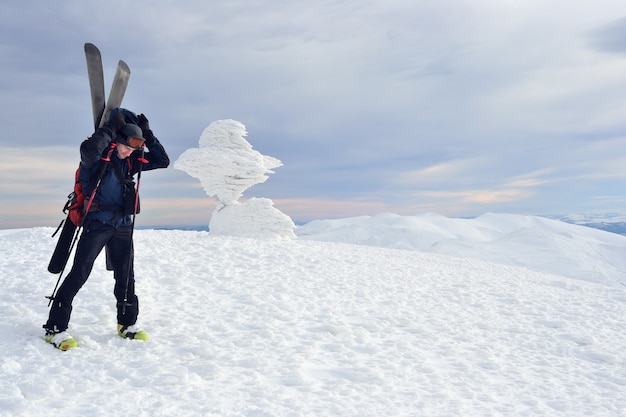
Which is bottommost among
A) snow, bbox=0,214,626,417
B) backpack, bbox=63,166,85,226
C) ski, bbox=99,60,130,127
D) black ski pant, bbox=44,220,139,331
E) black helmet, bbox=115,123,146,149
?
snow, bbox=0,214,626,417

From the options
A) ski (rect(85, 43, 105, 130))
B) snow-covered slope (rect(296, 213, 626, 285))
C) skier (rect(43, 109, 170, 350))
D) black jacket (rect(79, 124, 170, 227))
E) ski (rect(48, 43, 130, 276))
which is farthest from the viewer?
snow-covered slope (rect(296, 213, 626, 285))

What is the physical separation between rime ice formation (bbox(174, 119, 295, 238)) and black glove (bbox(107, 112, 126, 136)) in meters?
11.0

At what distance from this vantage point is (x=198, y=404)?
15.3 ft

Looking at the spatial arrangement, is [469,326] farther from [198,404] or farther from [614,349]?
[198,404]

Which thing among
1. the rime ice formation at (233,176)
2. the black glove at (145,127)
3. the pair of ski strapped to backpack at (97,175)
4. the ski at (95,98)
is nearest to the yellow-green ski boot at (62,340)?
the pair of ski strapped to backpack at (97,175)

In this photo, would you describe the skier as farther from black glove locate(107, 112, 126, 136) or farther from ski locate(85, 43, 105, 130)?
ski locate(85, 43, 105, 130)

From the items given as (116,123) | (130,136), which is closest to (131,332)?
(130,136)

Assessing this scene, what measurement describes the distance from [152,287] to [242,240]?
603 centimetres

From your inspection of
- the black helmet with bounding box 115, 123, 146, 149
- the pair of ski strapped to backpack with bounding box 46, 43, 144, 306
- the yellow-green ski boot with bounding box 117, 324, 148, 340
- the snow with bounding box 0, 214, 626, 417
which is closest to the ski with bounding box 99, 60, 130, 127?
the pair of ski strapped to backpack with bounding box 46, 43, 144, 306

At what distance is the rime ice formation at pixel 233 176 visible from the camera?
56.4ft

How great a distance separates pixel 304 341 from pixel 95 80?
4887 mm

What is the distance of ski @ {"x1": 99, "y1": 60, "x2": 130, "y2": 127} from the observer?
6438 mm

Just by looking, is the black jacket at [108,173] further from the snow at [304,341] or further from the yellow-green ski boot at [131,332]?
the snow at [304,341]

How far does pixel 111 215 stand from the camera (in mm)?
6047
